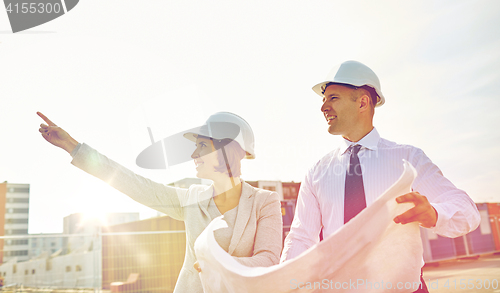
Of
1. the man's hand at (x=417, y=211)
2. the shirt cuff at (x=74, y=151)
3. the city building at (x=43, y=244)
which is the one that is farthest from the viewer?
the city building at (x=43, y=244)

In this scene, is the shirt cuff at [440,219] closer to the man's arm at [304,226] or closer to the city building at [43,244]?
the man's arm at [304,226]

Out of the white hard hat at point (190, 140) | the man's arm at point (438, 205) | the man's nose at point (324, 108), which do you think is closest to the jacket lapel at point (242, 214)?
the white hard hat at point (190, 140)

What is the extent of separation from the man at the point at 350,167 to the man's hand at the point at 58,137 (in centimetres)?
136

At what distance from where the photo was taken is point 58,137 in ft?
6.94

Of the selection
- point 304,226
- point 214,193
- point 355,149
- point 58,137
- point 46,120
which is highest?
point 46,120

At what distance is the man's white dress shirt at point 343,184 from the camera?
1824 millimetres

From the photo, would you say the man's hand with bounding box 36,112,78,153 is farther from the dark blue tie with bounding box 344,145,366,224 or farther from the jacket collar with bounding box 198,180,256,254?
the dark blue tie with bounding box 344,145,366,224

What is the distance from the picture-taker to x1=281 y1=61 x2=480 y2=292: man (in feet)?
6.35

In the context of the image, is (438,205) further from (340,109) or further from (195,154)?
(195,154)

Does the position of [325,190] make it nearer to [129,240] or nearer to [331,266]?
[331,266]

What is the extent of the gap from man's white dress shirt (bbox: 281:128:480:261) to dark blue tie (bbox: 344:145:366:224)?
25 mm

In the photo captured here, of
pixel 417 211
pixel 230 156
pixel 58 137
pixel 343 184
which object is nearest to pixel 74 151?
pixel 58 137

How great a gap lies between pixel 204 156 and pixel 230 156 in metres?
0.18

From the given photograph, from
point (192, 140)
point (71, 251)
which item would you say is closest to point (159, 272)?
point (71, 251)
